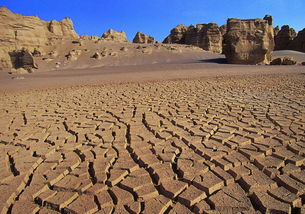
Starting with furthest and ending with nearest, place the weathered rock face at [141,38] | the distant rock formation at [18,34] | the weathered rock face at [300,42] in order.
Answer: the weathered rock face at [141,38] → the weathered rock face at [300,42] → the distant rock formation at [18,34]

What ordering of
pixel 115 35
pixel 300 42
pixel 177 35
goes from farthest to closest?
pixel 115 35 < pixel 177 35 < pixel 300 42

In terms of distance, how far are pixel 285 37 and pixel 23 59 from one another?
4118cm

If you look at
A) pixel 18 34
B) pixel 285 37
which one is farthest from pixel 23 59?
pixel 285 37

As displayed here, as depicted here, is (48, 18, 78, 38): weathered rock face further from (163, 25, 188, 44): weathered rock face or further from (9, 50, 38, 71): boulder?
(163, 25, 188, 44): weathered rock face

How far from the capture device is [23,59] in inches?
729

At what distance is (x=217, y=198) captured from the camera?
1600mm

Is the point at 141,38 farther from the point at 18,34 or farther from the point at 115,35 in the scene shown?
the point at 18,34

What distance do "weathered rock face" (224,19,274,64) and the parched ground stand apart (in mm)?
14221

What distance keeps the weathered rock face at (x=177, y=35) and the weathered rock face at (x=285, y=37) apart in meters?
17.6

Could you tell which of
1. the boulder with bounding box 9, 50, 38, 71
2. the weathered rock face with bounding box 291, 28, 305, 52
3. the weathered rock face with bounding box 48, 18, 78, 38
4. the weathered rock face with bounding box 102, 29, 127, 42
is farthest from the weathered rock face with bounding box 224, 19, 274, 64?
the weathered rock face with bounding box 102, 29, 127, 42

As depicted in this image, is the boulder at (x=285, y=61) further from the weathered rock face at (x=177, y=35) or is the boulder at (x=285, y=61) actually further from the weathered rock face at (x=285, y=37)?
the weathered rock face at (x=177, y=35)

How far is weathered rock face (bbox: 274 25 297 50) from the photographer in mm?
36688

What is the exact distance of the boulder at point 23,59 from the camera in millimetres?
18386

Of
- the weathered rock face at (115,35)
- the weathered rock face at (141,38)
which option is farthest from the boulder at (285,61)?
the weathered rock face at (115,35)
